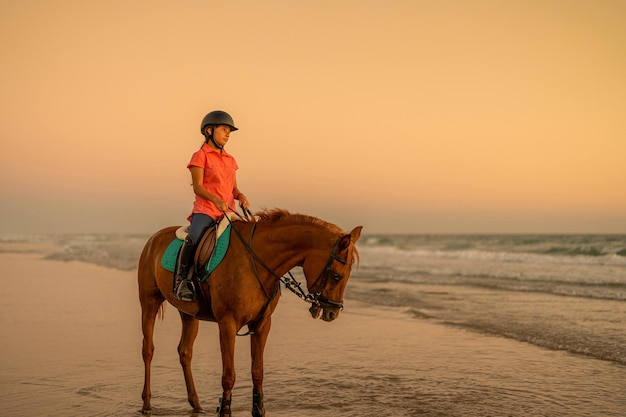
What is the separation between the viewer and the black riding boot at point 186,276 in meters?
5.06

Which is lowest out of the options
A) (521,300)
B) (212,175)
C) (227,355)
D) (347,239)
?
(521,300)

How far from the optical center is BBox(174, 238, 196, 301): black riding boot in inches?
199

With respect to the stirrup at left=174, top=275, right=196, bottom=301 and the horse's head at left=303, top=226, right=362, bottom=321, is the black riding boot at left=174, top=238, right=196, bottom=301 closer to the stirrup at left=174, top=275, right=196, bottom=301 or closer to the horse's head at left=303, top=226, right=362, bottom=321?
the stirrup at left=174, top=275, right=196, bottom=301

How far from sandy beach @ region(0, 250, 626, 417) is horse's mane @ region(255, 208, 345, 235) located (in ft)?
6.09

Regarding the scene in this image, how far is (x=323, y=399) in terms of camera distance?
5785 mm

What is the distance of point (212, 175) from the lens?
204 inches

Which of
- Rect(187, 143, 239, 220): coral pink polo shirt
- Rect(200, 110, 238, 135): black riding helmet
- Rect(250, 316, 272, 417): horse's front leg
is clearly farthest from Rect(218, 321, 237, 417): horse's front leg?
Rect(200, 110, 238, 135): black riding helmet

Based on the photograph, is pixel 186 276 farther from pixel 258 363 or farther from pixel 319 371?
pixel 319 371

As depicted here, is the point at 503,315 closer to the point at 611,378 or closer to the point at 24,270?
the point at 611,378

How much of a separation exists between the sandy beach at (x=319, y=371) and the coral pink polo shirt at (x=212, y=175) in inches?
76.9

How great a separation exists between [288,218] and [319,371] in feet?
9.10

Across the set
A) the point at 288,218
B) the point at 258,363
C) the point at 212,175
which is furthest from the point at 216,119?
the point at 258,363

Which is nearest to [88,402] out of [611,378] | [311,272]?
[311,272]

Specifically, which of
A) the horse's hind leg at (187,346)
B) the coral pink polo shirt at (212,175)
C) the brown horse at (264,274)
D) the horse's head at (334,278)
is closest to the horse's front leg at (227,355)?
the brown horse at (264,274)
